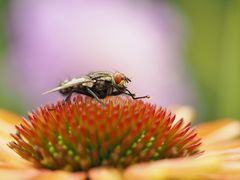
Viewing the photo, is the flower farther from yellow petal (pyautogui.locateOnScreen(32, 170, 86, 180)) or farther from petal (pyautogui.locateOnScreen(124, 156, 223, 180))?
petal (pyautogui.locateOnScreen(124, 156, 223, 180))

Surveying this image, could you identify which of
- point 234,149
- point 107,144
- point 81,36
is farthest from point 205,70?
point 107,144

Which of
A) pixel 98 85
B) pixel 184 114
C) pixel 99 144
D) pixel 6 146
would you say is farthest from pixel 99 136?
pixel 184 114

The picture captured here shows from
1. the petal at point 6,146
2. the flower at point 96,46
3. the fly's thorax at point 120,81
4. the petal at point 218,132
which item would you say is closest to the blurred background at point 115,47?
the flower at point 96,46

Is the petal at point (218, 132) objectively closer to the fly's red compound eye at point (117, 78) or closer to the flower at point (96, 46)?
the fly's red compound eye at point (117, 78)

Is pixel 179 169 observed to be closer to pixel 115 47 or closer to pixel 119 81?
pixel 119 81

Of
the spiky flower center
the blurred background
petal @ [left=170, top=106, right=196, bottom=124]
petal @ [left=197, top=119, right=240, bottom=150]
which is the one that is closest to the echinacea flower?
the spiky flower center

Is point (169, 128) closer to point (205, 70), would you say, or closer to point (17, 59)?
point (205, 70)
